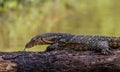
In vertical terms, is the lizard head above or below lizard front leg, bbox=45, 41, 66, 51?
above

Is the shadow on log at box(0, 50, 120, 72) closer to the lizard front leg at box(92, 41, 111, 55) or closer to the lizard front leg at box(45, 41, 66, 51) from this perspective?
the lizard front leg at box(92, 41, 111, 55)

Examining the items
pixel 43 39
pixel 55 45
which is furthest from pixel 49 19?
pixel 55 45

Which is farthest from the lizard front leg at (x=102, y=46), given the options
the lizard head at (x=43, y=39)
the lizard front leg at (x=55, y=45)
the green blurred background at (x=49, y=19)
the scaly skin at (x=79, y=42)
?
the green blurred background at (x=49, y=19)

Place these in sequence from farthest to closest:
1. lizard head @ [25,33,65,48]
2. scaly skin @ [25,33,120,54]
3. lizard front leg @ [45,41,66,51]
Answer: lizard head @ [25,33,65,48]
lizard front leg @ [45,41,66,51]
scaly skin @ [25,33,120,54]

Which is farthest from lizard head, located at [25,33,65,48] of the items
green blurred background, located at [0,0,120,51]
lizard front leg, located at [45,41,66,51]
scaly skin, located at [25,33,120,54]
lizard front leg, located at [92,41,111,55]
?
green blurred background, located at [0,0,120,51]

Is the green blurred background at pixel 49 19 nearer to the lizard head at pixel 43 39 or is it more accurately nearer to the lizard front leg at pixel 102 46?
the lizard head at pixel 43 39
